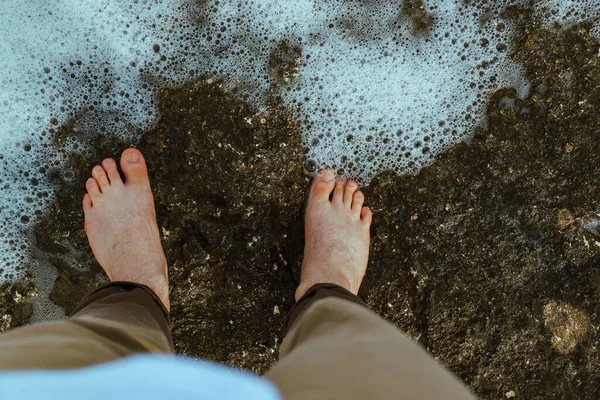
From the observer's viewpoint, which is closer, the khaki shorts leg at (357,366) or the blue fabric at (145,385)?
the blue fabric at (145,385)

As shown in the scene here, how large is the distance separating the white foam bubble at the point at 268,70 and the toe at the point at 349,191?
0.14 ft

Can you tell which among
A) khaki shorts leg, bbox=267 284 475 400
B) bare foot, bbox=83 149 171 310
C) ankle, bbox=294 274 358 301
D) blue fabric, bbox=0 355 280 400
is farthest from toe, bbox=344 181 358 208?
blue fabric, bbox=0 355 280 400

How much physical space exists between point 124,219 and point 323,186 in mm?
614

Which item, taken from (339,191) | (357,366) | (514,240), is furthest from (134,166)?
(514,240)

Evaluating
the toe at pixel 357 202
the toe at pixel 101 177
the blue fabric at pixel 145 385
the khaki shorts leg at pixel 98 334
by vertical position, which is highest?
the toe at pixel 357 202

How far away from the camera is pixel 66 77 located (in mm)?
1392

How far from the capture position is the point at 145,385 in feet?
1.78

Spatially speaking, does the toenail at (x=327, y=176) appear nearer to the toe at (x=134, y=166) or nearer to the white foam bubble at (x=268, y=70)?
the white foam bubble at (x=268, y=70)

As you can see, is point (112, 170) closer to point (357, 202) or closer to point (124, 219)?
point (124, 219)

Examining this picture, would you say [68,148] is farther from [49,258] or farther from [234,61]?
[234,61]

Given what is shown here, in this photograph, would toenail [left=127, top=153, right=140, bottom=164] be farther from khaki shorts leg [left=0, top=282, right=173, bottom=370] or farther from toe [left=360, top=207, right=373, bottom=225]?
toe [left=360, top=207, right=373, bottom=225]

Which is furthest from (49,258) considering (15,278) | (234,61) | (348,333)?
(348,333)

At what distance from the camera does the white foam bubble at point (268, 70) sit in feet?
4.55

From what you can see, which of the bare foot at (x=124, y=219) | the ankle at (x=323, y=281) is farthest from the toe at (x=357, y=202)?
the bare foot at (x=124, y=219)
